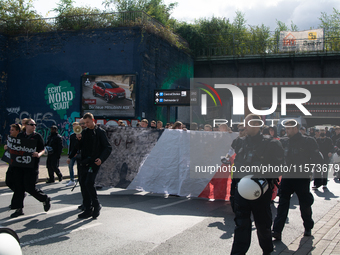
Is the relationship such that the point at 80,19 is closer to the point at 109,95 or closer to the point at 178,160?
the point at 109,95

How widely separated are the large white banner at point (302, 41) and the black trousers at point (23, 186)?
23.9 meters

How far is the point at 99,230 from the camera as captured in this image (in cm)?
552

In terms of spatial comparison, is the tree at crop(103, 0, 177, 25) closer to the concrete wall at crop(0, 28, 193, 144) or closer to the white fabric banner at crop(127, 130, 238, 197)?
the concrete wall at crop(0, 28, 193, 144)

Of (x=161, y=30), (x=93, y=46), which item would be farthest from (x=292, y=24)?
(x=93, y=46)

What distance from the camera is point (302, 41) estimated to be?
88.3 feet

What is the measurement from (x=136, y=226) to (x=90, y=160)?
1566mm

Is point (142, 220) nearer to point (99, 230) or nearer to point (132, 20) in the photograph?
point (99, 230)

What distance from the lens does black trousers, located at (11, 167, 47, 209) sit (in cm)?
645

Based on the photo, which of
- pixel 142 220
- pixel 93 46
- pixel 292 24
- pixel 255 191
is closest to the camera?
pixel 255 191

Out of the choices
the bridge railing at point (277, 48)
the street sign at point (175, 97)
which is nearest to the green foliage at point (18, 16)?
the street sign at point (175, 97)

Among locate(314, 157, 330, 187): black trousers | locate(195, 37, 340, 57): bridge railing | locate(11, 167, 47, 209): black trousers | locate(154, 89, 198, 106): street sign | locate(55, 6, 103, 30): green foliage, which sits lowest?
locate(314, 157, 330, 187): black trousers

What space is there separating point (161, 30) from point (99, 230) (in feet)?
63.4

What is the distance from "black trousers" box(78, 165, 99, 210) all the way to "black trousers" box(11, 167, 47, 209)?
0.84 m

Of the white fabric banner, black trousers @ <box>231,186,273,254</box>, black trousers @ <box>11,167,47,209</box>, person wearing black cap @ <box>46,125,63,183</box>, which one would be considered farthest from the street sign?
black trousers @ <box>231,186,273,254</box>
